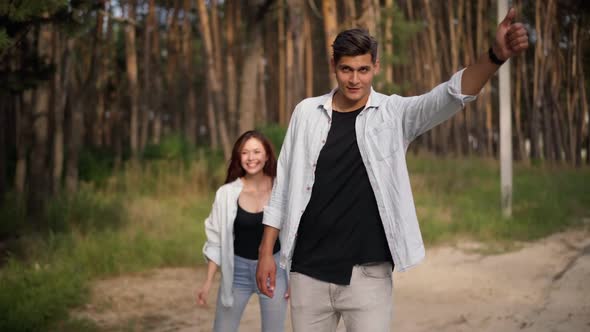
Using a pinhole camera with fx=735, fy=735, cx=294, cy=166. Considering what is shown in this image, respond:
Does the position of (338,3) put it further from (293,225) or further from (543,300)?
(293,225)

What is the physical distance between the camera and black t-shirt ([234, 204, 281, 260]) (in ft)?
12.0

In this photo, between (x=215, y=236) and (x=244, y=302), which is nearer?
(x=244, y=302)

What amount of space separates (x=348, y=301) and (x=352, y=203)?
33 cm

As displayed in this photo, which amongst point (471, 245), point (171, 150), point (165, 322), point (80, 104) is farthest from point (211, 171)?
point (165, 322)

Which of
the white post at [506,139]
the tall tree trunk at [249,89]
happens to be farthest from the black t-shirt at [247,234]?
the tall tree trunk at [249,89]

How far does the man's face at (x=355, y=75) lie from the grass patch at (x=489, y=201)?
22.1 feet

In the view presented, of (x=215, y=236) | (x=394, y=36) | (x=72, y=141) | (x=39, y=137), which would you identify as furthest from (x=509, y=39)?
(x=394, y=36)

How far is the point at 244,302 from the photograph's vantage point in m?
3.60

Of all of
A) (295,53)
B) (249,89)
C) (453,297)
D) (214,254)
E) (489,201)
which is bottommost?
(453,297)

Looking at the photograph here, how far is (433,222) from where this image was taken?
969cm

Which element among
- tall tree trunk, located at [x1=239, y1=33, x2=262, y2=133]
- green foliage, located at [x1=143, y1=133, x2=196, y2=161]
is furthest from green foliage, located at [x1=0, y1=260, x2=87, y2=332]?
green foliage, located at [x1=143, y1=133, x2=196, y2=161]

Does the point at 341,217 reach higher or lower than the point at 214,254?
higher

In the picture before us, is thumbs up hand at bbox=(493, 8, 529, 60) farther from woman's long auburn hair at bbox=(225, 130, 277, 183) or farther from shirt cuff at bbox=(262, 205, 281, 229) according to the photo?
woman's long auburn hair at bbox=(225, 130, 277, 183)

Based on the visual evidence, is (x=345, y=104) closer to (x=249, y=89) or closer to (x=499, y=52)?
(x=499, y=52)
